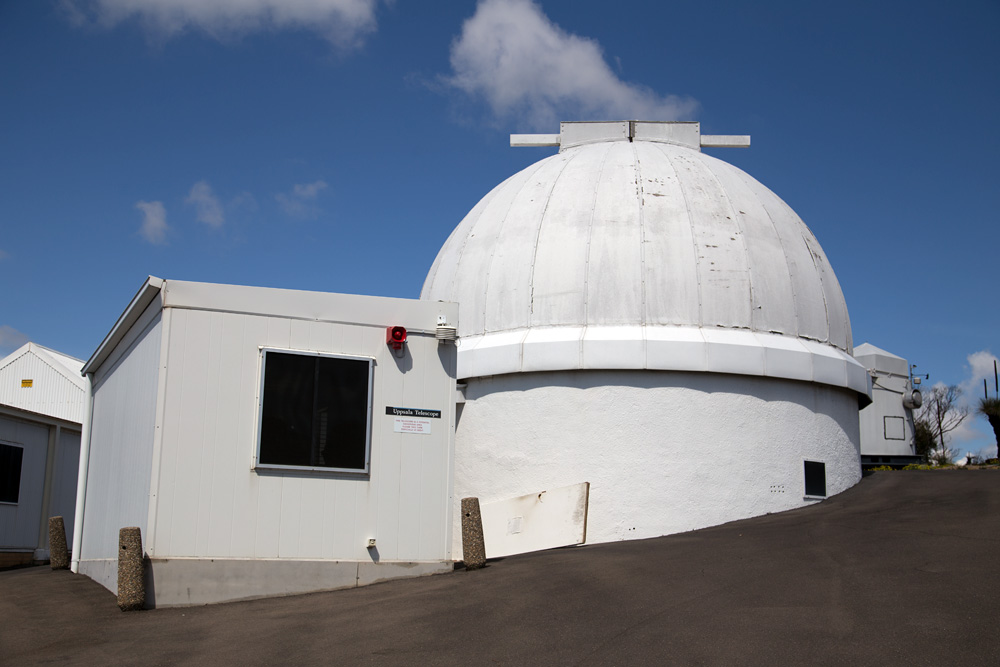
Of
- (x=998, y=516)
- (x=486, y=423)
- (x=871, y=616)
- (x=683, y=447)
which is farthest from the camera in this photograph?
(x=486, y=423)

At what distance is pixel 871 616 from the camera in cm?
675

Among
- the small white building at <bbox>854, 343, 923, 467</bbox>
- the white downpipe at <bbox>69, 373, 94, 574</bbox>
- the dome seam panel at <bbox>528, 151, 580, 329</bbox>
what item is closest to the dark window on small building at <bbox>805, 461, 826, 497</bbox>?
the dome seam panel at <bbox>528, 151, 580, 329</bbox>

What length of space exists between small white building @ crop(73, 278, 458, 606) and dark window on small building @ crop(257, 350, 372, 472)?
0.6 inches

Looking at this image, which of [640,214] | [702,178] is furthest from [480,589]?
[702,178]

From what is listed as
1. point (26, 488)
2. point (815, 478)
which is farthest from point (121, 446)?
point (815, 478)

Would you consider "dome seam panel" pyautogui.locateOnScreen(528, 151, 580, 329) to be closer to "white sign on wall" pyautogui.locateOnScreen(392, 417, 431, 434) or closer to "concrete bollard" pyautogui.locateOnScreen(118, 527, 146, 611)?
"white sign on wall" pyautogui.locateOnScreen(392, 417, 431, 434)

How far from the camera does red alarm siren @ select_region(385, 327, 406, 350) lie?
400 inches

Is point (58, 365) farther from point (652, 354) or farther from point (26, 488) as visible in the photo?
point (652, 354)

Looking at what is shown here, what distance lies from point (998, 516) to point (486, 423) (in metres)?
7.69

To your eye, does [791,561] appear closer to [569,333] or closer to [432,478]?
[432,478]

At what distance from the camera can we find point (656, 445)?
1397 centimetres

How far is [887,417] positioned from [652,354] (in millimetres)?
13414

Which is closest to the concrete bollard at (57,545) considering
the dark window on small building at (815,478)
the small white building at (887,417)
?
the dark window on small building at (815,478)

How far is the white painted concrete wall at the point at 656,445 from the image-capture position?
13922 millimetres
